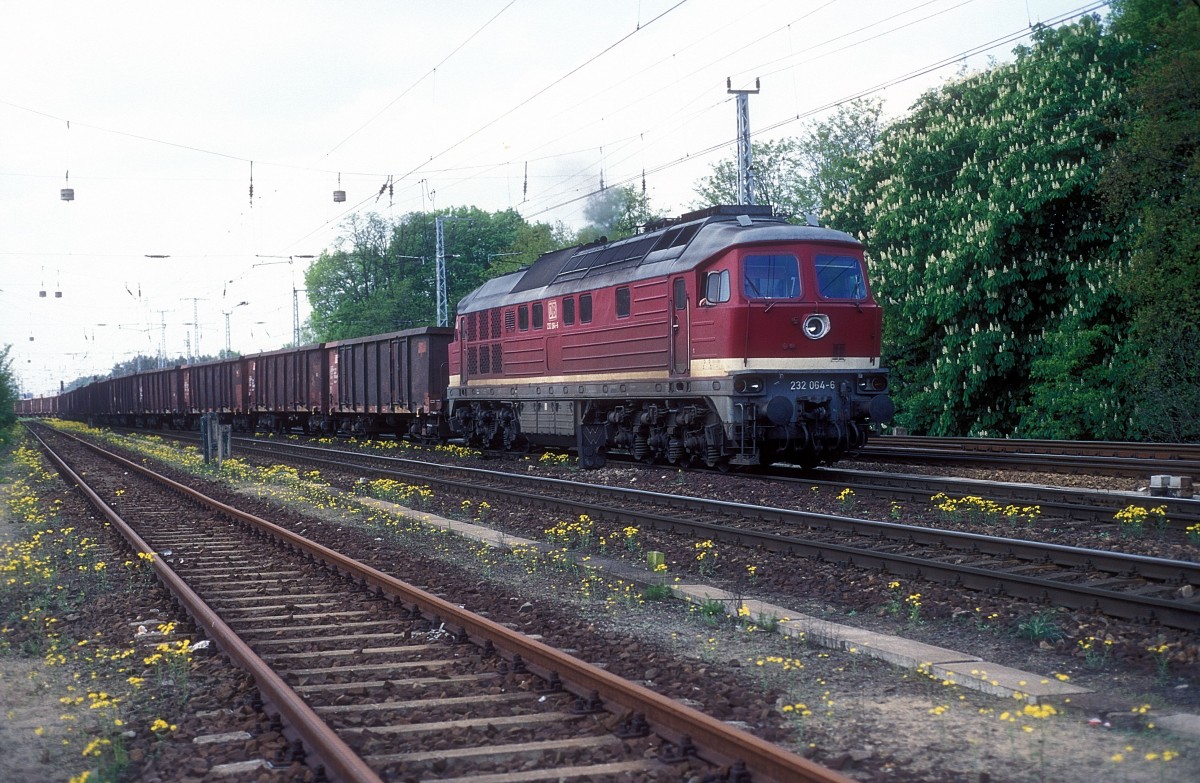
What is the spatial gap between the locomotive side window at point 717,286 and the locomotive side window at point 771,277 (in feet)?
0.89

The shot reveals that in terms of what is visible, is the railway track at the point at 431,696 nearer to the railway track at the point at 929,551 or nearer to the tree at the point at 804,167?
the railway track at the point at 929,551

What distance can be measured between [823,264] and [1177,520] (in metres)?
7.13

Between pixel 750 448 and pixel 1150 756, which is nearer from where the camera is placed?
pixel 1150 756

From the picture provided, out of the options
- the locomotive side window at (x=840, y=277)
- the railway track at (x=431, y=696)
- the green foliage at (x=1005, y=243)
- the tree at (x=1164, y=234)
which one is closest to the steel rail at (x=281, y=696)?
the railway track at (x=431, y=696)

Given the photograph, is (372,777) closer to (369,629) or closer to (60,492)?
(369,629)

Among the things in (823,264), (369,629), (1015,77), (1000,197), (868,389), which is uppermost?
(1015,77)

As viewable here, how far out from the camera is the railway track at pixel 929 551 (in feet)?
25.8

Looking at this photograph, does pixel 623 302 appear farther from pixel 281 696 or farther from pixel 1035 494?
pixel 281 696

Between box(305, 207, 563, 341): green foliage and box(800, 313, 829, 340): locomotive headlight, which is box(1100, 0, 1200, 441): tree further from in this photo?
box(305, 207, 563, 341): green foliage

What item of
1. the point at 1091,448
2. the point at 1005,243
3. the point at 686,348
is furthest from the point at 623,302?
the point at 1005,243

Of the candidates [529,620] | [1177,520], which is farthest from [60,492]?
[1177,520]

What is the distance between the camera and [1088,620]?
7.58 meters

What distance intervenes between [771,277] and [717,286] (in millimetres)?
812

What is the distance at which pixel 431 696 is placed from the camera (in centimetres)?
614
